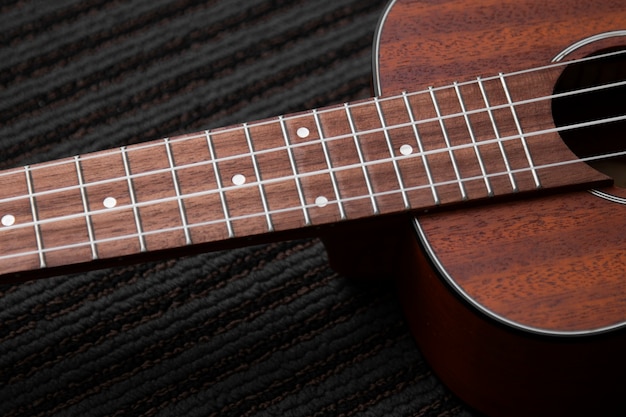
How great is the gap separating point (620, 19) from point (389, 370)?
514 millimetres

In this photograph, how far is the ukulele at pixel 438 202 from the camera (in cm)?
72

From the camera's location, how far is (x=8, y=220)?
71 centimetres

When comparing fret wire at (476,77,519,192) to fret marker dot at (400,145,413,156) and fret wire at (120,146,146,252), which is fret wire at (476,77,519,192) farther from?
fret wire at (120,146,146,252)

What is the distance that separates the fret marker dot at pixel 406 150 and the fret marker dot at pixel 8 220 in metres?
0.39

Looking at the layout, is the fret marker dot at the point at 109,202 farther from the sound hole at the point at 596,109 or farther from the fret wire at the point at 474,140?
the sound hole at the point at 596,109

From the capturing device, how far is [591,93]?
87 cm

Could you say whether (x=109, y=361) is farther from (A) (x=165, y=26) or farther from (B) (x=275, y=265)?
(A) (x=165, y=26)

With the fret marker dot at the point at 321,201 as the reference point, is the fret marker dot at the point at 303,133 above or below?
above

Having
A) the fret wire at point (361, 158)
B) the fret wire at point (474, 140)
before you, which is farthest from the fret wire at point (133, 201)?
the fret wire at point (474, 140)

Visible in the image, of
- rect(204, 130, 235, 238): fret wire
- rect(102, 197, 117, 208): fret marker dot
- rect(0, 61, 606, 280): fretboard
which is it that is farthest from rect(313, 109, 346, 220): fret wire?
rect(102, 197, 117, 208): fret marker dot

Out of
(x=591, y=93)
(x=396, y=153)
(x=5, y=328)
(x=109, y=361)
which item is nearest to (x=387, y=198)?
(x=396, y=153)

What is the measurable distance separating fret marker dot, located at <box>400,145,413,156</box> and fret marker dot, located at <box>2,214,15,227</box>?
0.39 m

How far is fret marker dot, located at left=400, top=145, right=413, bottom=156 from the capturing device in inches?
29.8

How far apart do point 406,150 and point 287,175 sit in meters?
0.13
